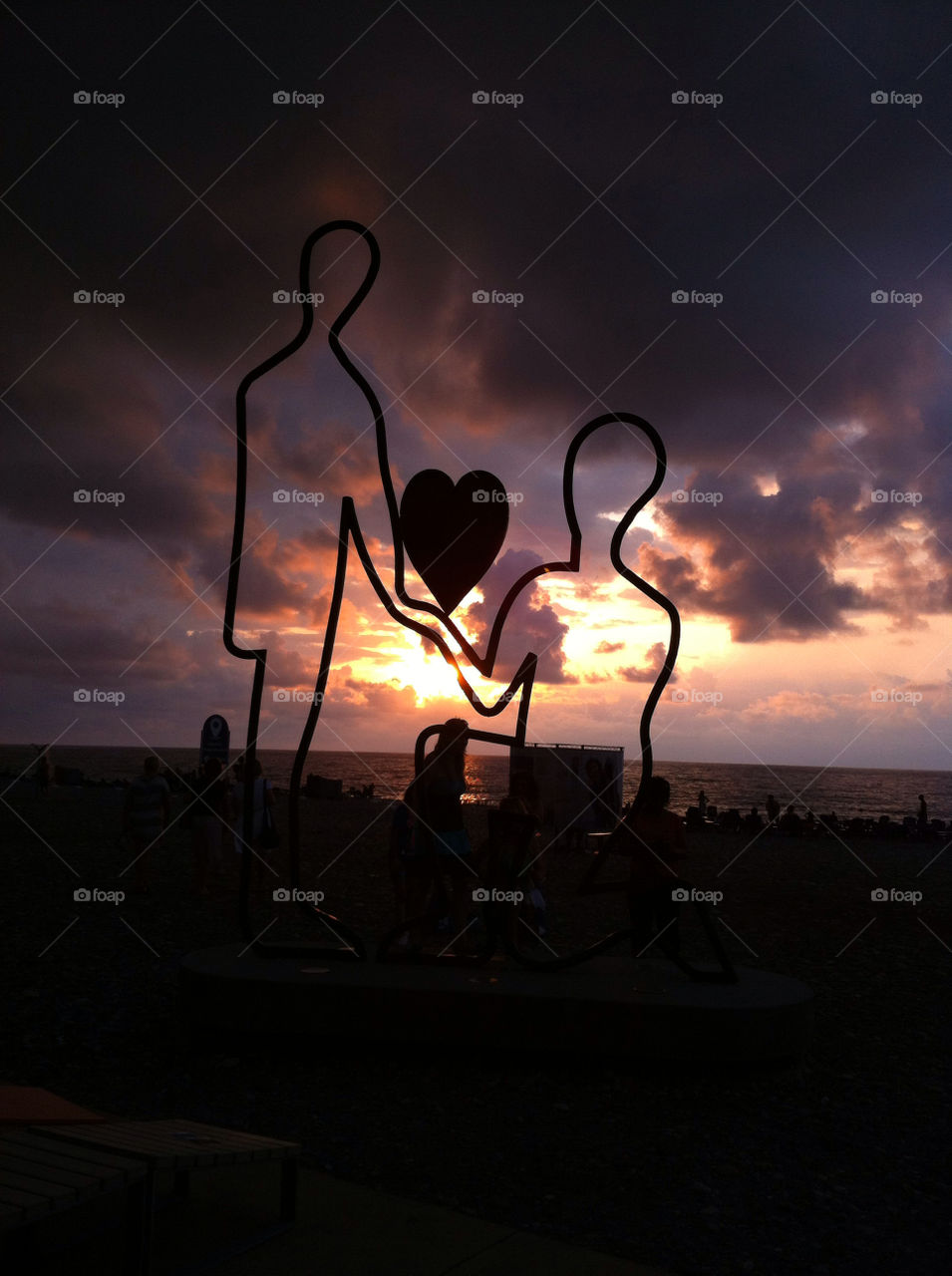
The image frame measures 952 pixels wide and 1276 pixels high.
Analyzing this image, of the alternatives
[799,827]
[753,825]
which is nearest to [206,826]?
[753,825]

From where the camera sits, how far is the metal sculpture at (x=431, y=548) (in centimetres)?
645

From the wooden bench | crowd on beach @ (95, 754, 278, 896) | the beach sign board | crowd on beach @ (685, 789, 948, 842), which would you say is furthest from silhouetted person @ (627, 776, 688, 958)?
crowd on beach @ (685, 789, 948, 842)

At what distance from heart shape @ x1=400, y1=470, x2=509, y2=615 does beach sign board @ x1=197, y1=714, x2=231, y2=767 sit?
9.99 metres

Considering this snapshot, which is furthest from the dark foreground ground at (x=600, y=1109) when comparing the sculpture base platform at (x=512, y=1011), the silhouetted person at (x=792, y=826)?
the silhouetted person at (x=792, y=826)

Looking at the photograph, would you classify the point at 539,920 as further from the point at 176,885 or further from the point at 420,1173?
the point at 176,885

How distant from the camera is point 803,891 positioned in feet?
48.5

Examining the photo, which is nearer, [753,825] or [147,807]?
[147,807]

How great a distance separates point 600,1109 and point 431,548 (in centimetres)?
352

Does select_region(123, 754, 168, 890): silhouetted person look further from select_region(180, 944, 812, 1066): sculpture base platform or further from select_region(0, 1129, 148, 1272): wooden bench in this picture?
select_region(0, 1129, 148, 1272): wooden bench

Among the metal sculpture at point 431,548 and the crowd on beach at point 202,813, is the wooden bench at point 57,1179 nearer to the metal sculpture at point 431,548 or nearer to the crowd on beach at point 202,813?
the metal sculpture at point 431,548

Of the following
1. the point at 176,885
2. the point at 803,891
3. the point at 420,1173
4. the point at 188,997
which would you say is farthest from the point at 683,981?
the point at 803,891

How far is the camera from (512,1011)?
550 cm

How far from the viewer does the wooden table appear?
9.63 feet

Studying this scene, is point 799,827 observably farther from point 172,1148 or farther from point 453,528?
point 172,1148
